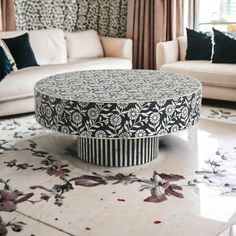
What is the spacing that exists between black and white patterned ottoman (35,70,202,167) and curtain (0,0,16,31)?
2021mm

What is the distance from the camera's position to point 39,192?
7.03 feet

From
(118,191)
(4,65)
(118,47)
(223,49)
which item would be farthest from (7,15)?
(118,191)

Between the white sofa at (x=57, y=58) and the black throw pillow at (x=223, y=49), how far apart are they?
101cm

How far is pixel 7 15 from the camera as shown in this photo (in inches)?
174

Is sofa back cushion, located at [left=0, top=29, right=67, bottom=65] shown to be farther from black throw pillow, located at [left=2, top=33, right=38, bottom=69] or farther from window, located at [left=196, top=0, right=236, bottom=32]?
window, located at [left=196, top=0, right=236, bottom=32]

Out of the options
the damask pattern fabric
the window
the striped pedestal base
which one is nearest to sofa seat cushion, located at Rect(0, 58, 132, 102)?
the damask pattern fabric

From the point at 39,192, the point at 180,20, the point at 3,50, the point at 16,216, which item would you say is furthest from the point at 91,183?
the point at 180,20

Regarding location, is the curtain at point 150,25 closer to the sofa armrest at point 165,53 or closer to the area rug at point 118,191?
the sofa armrest at point 165,53

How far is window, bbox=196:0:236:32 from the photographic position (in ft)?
15.7

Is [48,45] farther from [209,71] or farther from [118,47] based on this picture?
[209,71]

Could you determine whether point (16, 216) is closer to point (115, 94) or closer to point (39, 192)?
point (39, 192)

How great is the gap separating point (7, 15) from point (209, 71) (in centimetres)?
233

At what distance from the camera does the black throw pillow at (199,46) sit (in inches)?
174

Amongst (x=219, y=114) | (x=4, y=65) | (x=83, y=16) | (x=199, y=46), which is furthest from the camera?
(x=83, y=16)
